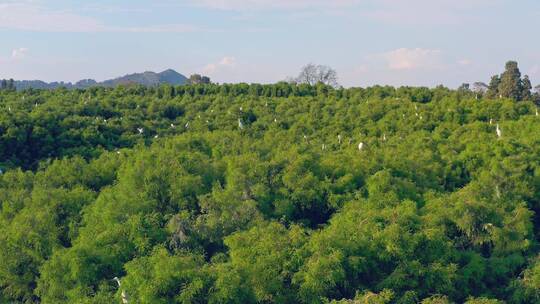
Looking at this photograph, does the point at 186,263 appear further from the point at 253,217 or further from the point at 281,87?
the point at 281,87

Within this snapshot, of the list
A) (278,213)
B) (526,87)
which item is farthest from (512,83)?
(278,213)

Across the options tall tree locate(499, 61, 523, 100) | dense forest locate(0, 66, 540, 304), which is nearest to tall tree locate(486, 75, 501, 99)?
tall tree locate(499, 61, 523, 100)

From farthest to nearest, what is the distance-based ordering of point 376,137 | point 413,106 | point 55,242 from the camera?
point 413,106 → point 376,137 → point 55,242

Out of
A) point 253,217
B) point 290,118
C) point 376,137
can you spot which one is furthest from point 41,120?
point 253,217

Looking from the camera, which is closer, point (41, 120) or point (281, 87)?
point (41, 120)

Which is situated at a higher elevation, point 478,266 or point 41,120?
point 41,120

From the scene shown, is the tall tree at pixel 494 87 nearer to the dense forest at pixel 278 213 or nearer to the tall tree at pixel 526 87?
the tall tree at pixel 526 87

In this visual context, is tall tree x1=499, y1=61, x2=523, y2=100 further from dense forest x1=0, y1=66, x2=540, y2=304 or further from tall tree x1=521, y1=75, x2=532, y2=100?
dense forest x1=0, y1=66, x2=540, y2=304
